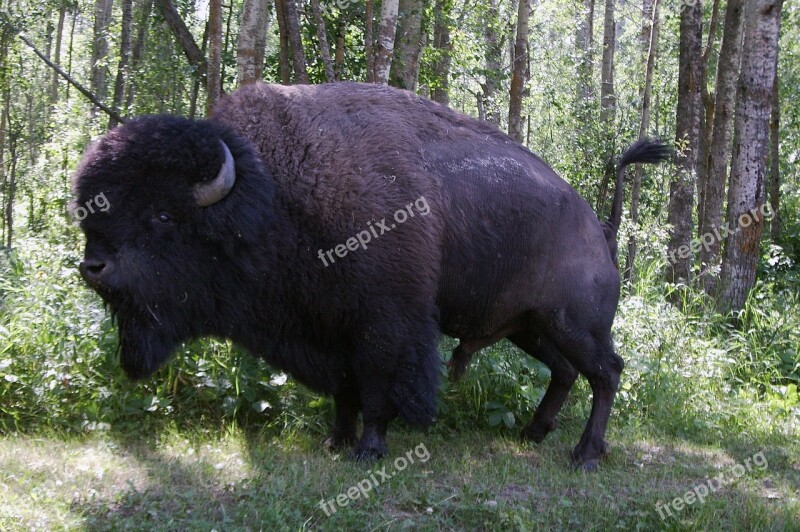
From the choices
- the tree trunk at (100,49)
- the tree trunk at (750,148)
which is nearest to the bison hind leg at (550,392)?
the tree trunk at (750,148)

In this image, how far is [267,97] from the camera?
5.77m

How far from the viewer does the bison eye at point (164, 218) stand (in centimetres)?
510

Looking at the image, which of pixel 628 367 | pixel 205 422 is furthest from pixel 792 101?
Answer: pixel 205 422

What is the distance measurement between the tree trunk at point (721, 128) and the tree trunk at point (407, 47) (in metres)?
5.47

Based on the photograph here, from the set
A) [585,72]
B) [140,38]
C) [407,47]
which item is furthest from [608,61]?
[140,38]

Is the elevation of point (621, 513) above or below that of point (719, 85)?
below

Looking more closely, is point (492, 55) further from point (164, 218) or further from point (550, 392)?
point (164, 218)

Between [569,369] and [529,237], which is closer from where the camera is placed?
[529,237]

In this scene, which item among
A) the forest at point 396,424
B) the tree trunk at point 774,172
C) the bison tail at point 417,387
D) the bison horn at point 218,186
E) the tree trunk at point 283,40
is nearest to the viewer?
the forest at point 396,424

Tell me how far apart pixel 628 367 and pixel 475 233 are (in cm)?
271

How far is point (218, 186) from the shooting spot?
508 centimetres

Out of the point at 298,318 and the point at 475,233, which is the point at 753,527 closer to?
the point at 475,233

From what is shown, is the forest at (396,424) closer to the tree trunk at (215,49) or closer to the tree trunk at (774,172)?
the tree trunk at (215,49)

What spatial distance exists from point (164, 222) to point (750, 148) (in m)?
7.29
